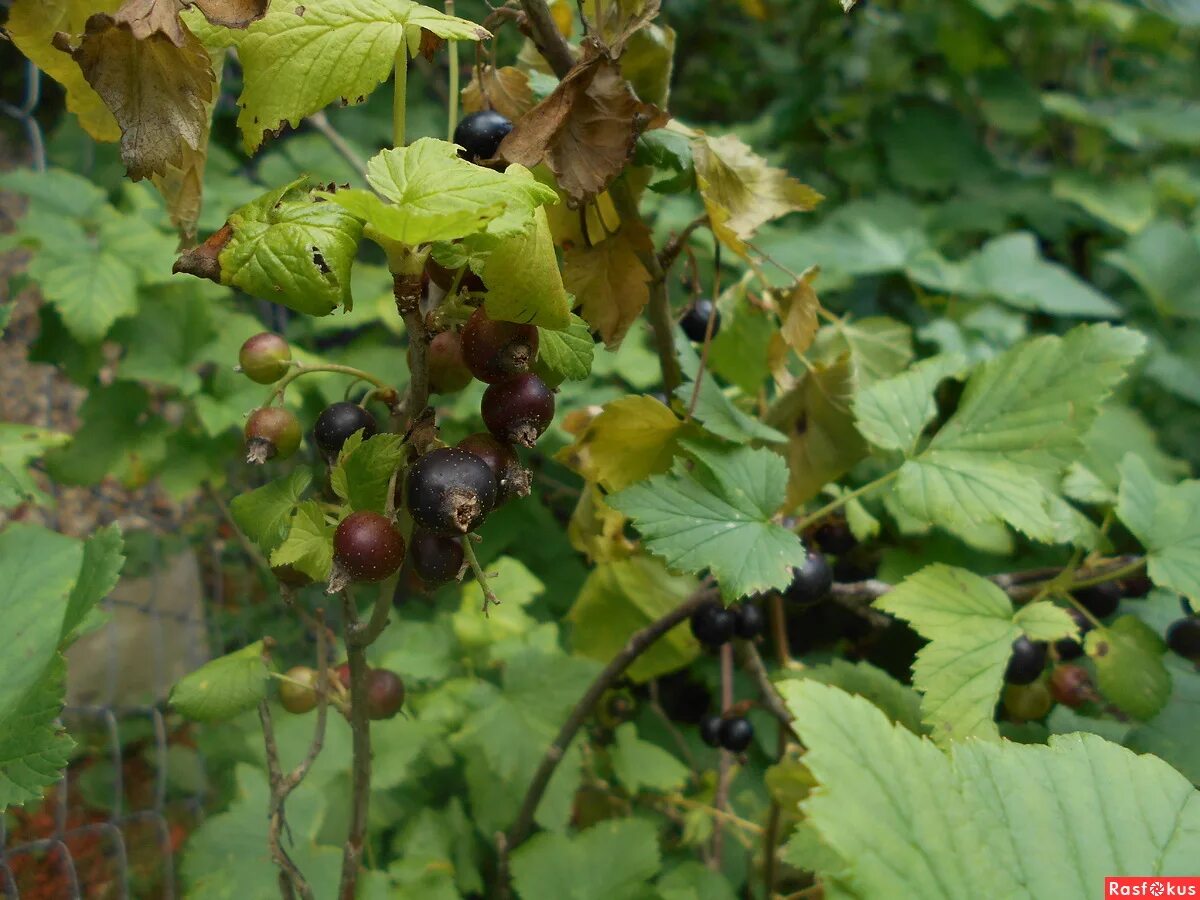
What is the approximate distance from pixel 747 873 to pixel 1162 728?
541 millimetres

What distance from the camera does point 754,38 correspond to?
109 inches

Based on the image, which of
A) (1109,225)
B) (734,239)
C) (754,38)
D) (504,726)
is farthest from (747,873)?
(754,38)

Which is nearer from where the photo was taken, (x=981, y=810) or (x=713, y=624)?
(x=981, y=810)

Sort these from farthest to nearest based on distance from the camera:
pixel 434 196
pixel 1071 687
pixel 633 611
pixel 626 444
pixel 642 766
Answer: pixel 642 766 < pixel 633 611 < pixel 1071 687 < pixel 626 444 < pixel 434 196

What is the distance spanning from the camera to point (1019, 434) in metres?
0.72

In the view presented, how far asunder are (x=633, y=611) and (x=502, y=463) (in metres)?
0.50

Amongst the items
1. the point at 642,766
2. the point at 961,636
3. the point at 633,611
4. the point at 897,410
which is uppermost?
the point at 897,410

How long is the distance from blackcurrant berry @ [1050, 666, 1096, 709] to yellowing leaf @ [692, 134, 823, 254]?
22.0 inches

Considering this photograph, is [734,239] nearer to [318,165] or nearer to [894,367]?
[894,367]

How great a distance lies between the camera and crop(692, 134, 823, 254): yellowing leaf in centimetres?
60

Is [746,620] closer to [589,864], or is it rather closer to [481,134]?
[589,864]

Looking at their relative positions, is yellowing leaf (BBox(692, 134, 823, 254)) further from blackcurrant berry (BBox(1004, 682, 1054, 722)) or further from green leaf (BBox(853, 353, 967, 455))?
blackcurrant berry (BBox(1004, 682, 1054, 722))

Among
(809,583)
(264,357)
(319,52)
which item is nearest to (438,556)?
(264,357)

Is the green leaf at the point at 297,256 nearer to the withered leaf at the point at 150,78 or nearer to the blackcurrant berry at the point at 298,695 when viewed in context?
the withered leaf at the point at 150,78
